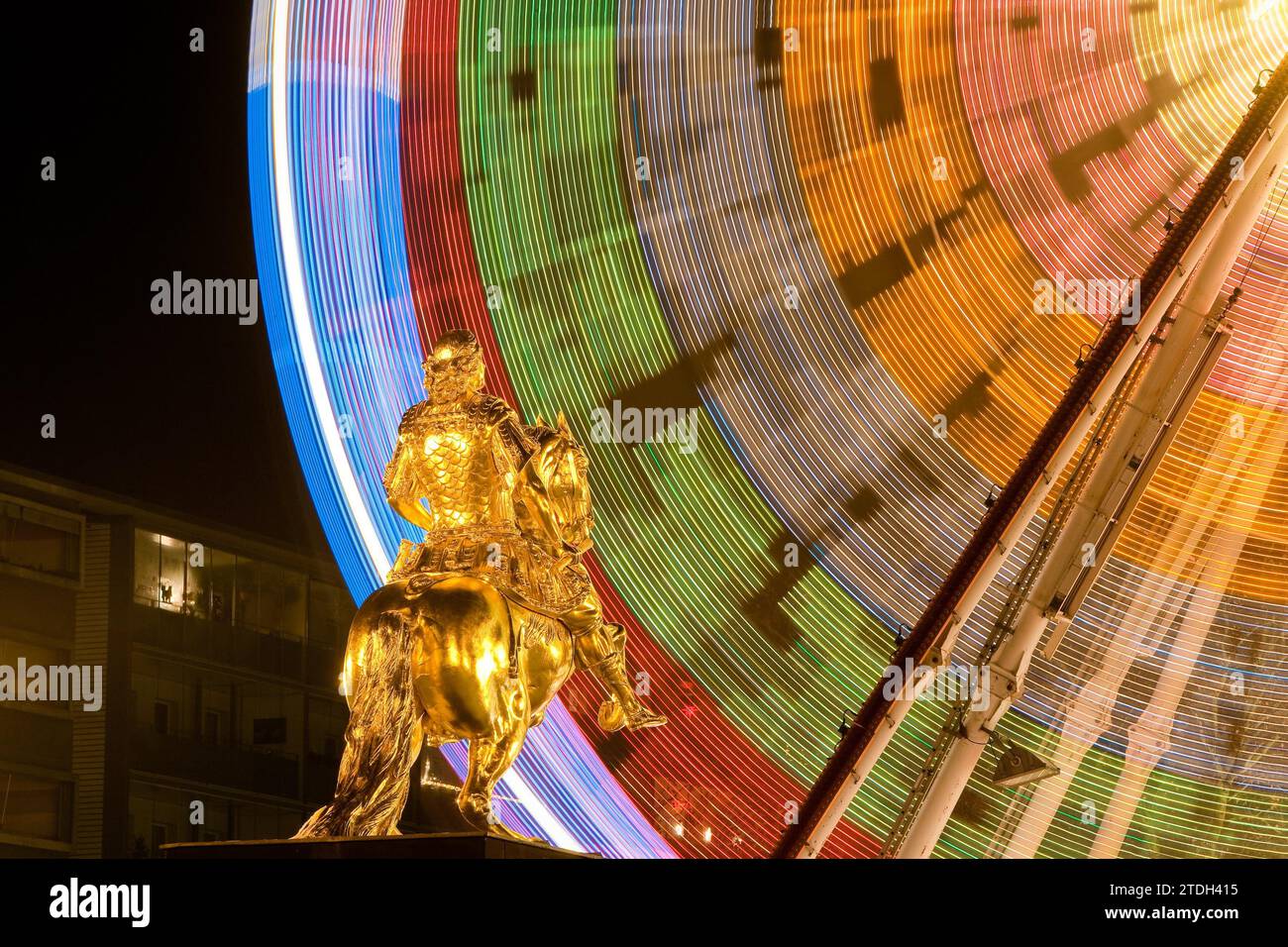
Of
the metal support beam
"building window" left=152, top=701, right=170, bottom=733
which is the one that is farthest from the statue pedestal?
"building window" left=152, top=701, right=170, bottom=733

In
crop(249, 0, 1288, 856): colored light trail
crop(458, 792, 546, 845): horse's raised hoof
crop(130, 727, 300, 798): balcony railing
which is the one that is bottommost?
crop(458, 792, 546, 845): horse's raised hoof

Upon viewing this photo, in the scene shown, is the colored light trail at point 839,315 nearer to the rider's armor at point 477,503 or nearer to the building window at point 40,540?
the rider's armor at point 477,503

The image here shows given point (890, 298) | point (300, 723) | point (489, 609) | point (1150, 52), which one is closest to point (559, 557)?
point (489, 609)

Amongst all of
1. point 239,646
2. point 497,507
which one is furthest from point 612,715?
point 239,646

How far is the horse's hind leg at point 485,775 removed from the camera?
247 inches

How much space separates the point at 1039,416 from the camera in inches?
441

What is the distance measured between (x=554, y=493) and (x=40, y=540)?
54.1ft

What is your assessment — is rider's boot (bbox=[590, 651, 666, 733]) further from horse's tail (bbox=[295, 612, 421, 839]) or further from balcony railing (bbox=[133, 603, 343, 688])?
balcony railing (bbox=[133, 603, 343, 688])

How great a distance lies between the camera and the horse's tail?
623cm

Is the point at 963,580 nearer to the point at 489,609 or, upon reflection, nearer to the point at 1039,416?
the point at 1039,416

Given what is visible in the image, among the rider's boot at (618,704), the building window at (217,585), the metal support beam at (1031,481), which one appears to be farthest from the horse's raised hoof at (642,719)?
the building window at (217,585)

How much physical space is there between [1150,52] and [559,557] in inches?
262

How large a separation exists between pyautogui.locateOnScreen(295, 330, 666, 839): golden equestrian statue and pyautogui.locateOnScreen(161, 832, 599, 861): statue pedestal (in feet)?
0.73

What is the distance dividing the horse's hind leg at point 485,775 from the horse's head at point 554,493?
737 millimetres
